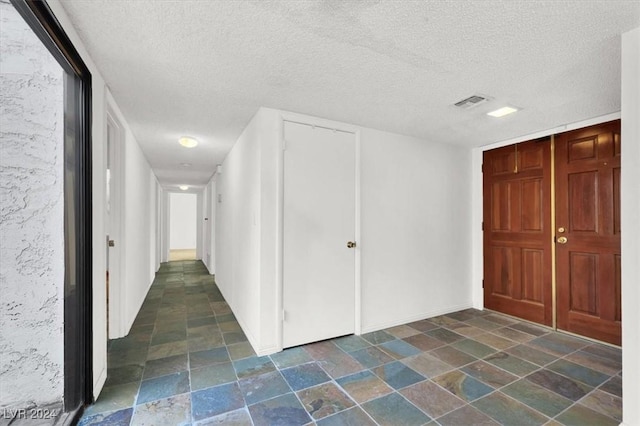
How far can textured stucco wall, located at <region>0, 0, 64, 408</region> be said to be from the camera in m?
1.66

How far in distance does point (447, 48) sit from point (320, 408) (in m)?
2.39

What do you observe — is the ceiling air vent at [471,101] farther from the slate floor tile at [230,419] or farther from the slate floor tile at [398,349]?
the slate floor tile at [230,419]

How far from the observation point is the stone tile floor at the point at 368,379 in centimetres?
181

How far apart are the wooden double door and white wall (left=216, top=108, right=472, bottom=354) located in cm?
38

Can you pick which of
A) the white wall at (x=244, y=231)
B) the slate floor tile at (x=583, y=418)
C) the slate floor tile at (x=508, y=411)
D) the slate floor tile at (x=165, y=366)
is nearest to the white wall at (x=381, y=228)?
the white wall at (x=244, y=231)

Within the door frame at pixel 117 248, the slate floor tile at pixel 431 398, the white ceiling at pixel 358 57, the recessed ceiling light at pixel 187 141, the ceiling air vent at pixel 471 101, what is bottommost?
the slate floor tile at pixel 431 398

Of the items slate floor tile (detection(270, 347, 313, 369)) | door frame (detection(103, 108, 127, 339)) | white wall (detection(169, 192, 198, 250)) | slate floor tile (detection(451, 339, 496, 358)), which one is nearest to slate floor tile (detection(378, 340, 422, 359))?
slate floor tile (detection(451, 339, 496, 358))

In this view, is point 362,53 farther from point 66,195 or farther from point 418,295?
point 418,295

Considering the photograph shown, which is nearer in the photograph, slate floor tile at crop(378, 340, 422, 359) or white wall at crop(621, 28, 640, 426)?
white wall at crop(621, 28, 640, 426)

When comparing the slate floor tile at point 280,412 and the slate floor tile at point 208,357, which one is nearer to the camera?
the slate floor tile at point 280,412

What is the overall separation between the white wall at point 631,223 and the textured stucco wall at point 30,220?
320 centimetres

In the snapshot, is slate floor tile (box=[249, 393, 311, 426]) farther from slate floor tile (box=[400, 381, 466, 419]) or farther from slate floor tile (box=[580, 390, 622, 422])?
slate floor tile (box=[580, 390, 622, 422])

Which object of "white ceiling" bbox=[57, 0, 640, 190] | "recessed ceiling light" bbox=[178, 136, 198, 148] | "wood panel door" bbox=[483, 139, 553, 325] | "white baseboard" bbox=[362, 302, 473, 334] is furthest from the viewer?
"recessed ceiling light" bbox=[178, 136, 198, 148]

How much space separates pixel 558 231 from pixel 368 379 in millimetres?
2748
